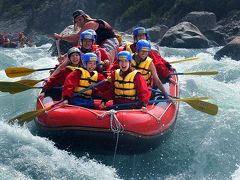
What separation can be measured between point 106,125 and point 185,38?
12004 mm

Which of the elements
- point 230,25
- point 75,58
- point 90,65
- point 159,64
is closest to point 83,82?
point 90,65

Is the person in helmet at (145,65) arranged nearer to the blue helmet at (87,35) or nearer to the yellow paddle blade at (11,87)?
the blue helmet at (87,35)

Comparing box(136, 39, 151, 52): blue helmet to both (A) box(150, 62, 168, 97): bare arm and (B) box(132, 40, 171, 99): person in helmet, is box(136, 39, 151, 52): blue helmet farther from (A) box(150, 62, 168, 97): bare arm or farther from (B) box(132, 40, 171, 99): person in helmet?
(A) box(150, 62, 168, 97): bare arm

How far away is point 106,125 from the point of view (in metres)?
5.09

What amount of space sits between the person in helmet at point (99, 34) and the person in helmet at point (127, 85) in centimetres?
230

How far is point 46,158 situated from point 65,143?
33cm

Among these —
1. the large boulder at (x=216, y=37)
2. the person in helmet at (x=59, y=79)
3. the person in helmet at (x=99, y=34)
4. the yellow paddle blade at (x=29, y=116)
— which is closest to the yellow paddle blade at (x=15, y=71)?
the person in helmet at (x=59, y=79)

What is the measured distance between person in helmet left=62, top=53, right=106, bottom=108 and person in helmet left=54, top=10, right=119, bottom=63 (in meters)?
2.14

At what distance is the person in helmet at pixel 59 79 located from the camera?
6.22 meters

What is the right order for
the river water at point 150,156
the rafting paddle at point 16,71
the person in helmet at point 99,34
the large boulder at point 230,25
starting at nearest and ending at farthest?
the river water at point 150,156, the rafting paddle at point 16,71, the person in helmet at point 99,34, the large boulder at point 230,25

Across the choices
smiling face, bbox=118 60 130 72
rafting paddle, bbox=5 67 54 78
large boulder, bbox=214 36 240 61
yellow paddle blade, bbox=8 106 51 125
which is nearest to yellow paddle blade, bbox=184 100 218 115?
smiling face, bbox=118 60 130 72

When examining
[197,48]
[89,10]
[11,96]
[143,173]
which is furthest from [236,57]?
[89,10]

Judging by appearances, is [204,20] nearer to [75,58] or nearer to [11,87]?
[75,58]

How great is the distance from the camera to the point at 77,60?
20.6ft
